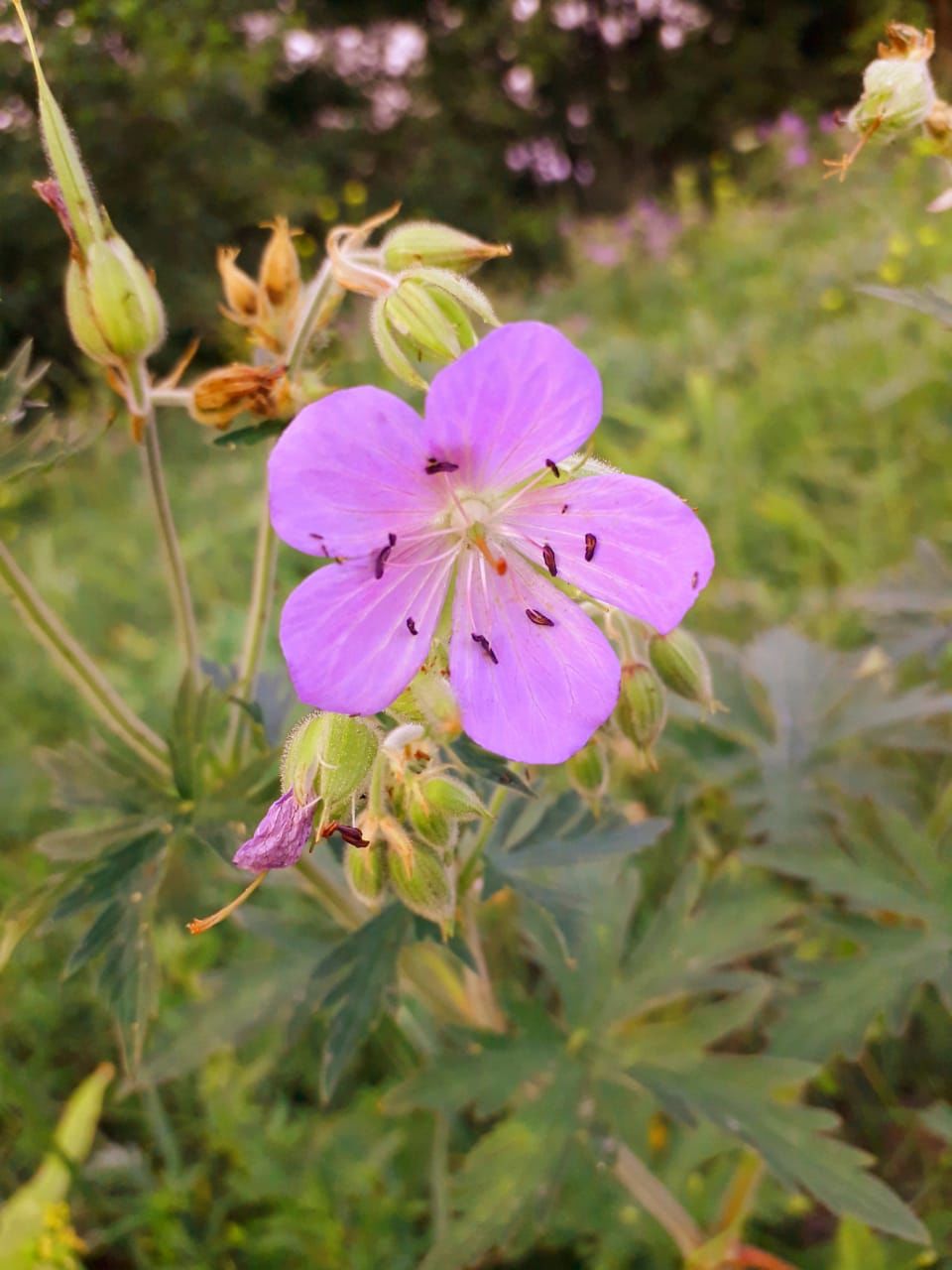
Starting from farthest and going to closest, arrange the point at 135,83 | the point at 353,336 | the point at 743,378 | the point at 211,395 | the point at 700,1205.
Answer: the point at 135,83 → the point at 353,336 → the point at 743,378 → the point at 700,1205 → the point at 211,395

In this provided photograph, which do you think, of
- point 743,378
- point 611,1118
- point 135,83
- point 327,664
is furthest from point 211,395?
point 135,83

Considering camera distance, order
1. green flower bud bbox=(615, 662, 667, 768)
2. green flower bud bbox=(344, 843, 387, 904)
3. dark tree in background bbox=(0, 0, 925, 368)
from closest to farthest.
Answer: green flower bud bbox=(344, 843, 387, 904)
green flower bud bbox=(615, 662, 667, 768)
dark tree in background bbox=(0, 0, 925, 368)

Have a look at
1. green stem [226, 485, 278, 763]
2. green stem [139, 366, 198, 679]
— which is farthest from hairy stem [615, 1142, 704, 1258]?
green stem [139, 366, 198, 679]

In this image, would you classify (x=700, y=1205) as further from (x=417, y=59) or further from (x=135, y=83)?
(x=417, y=59)

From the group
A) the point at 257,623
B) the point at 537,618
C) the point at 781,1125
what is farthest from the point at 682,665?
the point at 781,1125

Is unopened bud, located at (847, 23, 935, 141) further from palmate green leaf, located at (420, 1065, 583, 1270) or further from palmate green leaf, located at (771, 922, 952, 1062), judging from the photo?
palmate green leaf, located at (420, 1065, 583, 1270)

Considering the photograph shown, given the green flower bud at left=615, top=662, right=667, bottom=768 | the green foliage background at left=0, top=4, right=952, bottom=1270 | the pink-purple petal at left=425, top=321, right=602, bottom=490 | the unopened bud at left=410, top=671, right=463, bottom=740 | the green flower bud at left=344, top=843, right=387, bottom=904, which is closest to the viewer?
the pink-purple petal at left=425, top=321, right=602, bottom=490
